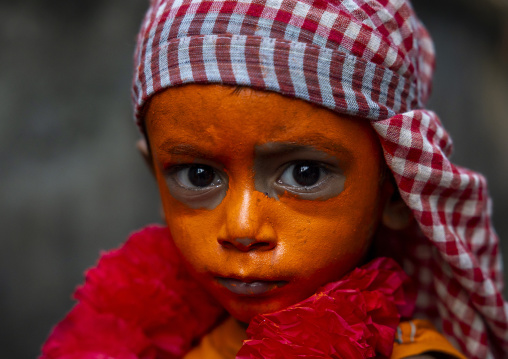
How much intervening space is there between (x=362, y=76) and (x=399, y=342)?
1.78 ft

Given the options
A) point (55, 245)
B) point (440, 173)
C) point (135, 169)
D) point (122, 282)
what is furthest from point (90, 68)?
point (440, 173)

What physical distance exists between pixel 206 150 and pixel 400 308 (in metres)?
0.54

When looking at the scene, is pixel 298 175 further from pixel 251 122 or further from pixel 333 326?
pixel 333 326

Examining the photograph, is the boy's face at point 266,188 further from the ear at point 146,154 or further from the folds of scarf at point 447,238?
the ear at point 146,154

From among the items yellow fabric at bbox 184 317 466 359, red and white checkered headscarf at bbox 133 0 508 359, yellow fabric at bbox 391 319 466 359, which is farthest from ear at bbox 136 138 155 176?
yellow fabric at bbox 391 319 466 359

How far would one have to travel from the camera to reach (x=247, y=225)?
3.12 ft

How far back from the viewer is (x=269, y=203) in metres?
0.99

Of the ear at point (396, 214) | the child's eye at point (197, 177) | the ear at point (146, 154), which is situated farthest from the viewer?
the ear at point (146, 154)

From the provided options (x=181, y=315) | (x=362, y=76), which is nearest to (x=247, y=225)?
(x=362, y=76)

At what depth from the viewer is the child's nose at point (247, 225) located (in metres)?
0.95

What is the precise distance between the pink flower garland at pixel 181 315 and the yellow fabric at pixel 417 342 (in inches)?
1.4

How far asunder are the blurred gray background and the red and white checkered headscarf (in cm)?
93

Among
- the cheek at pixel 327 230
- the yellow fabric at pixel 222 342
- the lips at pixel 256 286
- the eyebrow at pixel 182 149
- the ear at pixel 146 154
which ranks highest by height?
the eyebrow at pixel 182 149

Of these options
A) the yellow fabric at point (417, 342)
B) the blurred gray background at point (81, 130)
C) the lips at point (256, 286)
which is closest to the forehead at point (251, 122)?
the lips at point (256, 286)
